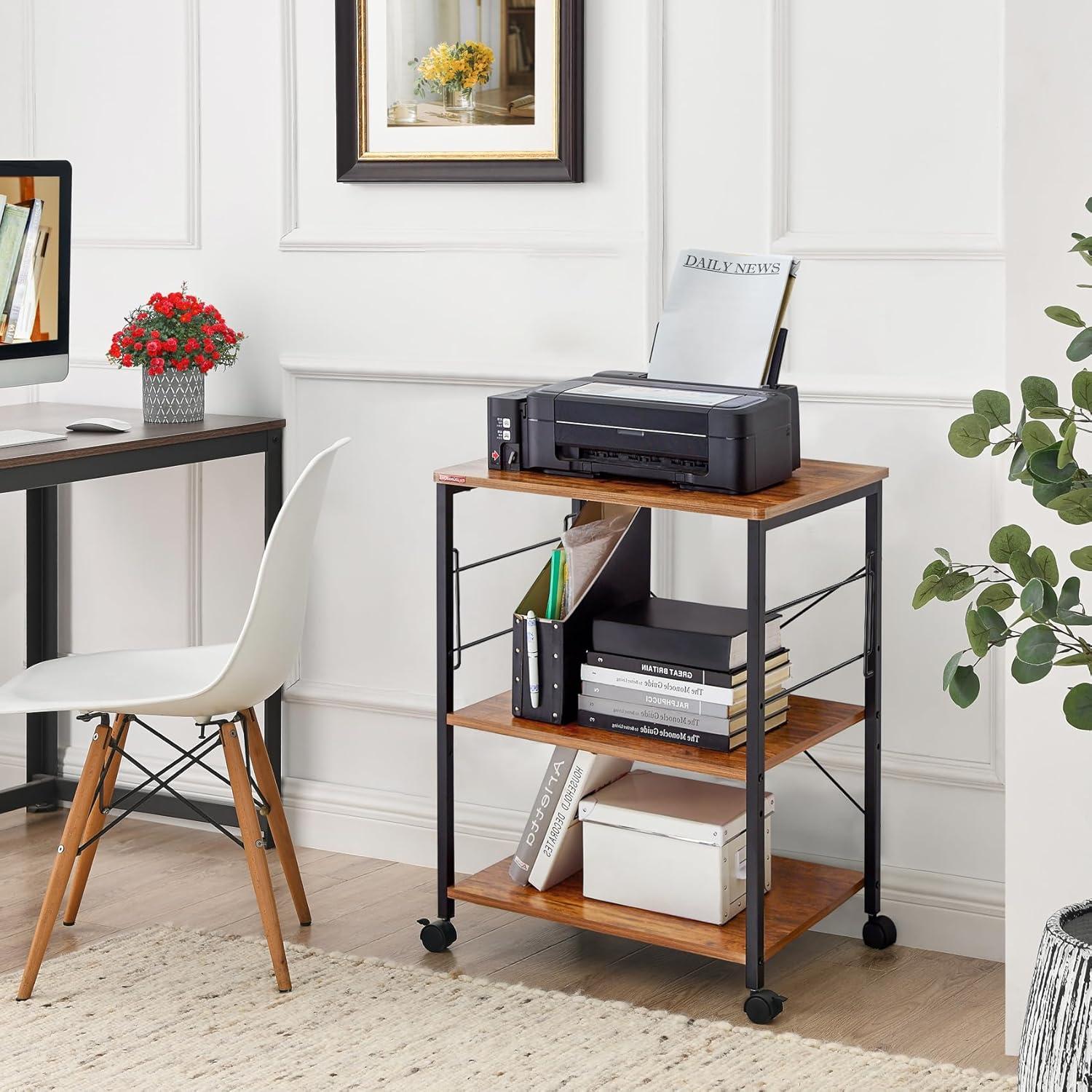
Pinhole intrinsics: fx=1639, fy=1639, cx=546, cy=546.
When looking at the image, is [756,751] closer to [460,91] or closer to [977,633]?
[977,633]

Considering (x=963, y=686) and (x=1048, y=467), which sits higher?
(x=1048, y=467)

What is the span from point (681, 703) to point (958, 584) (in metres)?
0.96

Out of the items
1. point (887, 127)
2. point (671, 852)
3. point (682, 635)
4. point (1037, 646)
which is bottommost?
point (671, 852)

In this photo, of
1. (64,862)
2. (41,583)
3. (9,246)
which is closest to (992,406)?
(64,862)

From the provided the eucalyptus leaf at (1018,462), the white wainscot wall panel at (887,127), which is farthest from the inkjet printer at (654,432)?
the eucalyptus leaf at (1018,462)

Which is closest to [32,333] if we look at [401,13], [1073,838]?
[401,13]

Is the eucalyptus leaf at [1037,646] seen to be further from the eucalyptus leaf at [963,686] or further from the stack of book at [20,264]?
the stack of book at [20,264]

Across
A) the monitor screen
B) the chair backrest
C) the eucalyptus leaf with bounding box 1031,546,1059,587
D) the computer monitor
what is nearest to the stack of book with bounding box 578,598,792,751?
the chair backrest

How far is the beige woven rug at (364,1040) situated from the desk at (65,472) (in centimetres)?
33

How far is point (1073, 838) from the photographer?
2.23 metres

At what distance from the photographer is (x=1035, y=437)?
5.14ft

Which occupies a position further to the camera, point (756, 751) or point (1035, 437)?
point (756, 751)

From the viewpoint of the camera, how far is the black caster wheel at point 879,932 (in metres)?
2.76

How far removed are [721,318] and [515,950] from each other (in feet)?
3.63
